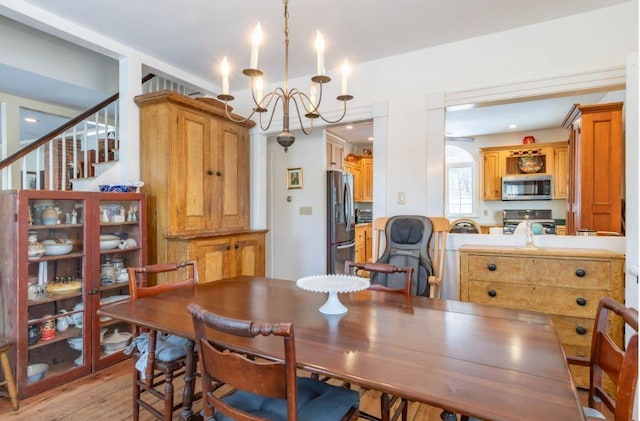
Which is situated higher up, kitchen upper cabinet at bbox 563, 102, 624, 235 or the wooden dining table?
kitchen upper cabinet at bbox 563, 102, 624, 235

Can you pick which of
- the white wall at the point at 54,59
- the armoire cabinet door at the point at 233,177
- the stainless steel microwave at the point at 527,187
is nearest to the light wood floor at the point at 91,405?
the armoire cabinet door at the point at 233,177

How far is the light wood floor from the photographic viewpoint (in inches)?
75.8

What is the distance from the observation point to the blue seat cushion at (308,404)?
3.79ft

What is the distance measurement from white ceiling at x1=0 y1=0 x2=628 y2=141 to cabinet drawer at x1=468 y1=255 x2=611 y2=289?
5.67 ft

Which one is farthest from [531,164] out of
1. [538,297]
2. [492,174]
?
[538,297]

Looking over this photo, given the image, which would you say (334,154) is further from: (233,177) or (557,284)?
(557,284)

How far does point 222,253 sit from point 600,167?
365cm

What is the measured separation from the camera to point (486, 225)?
20.6 ft

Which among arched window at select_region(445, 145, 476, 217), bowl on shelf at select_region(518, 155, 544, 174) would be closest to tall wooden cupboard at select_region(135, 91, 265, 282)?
arched window at select_region(445, 145, 476, 217)

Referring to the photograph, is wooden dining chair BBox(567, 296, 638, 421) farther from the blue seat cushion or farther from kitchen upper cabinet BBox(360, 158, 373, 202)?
kitchen upper cabinet BBox(360, 158, 373, 202)

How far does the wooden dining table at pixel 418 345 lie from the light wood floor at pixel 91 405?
0.76 m

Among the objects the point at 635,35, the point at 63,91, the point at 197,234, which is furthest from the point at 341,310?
the point at 63,91

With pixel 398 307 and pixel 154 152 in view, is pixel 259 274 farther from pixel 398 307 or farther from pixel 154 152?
pixel 398 307

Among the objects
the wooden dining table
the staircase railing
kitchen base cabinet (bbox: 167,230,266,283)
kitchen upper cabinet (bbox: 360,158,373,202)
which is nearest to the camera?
the wooden dining table
